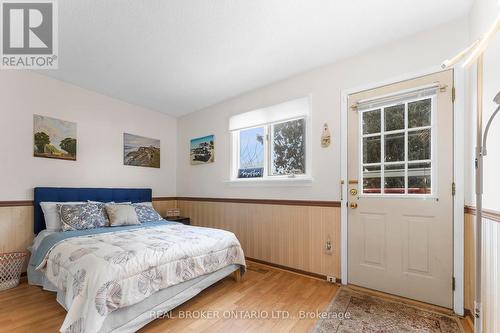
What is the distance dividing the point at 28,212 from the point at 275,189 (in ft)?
10.2

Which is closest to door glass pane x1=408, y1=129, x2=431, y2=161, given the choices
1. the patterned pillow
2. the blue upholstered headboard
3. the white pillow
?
the patterned pillow

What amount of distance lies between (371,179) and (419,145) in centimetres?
54

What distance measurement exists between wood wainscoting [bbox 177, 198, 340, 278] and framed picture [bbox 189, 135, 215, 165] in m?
0.74

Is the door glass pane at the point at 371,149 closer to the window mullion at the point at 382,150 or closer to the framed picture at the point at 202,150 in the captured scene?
the window mullion at the point at 382,150

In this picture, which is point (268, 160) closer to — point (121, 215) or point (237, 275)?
point (237, 275)

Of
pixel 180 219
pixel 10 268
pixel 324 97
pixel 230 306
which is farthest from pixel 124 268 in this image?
pixel 324 97

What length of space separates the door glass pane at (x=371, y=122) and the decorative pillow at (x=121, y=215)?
3089mm

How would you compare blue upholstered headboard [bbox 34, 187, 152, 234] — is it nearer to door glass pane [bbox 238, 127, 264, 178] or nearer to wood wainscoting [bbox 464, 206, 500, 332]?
door glass pane [bbox 238, 127, 264, 178]

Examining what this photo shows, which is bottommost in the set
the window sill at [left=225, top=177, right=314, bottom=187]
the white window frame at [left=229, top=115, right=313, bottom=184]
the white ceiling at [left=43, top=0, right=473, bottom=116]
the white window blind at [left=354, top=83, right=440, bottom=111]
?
the window sill at [left=225, top=177, right=314, bottom=187]

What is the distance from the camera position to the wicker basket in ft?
8.25

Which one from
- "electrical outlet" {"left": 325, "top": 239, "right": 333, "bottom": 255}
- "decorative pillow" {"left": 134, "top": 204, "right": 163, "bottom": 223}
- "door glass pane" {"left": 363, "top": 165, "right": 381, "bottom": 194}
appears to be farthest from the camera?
"decorative pillow" {"left": 134, "top": 204, "right": 163, "bottom": 223}

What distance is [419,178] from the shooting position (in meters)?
2.29

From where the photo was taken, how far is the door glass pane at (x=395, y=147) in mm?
2395

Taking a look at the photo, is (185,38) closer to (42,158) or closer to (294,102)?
(294,102)
